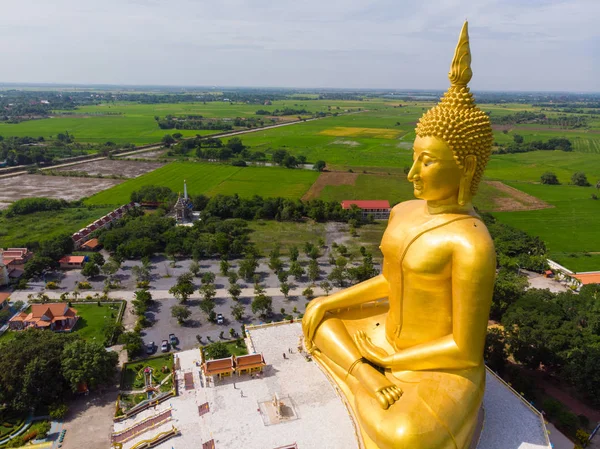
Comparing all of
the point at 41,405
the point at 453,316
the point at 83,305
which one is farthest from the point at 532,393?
the point at 83,305

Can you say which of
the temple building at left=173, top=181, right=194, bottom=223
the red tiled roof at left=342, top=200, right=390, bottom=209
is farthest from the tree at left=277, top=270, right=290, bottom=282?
the red tiled roof at left=342, top=200, right=390, bottom=209

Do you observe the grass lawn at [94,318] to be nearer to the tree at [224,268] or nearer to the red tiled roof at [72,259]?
the red tiled roof at [72,259]

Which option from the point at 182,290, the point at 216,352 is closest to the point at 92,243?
the point at 182,290

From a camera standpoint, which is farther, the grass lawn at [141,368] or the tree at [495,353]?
the tree at [495,353]

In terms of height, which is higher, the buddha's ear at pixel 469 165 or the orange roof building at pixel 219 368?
the buddha's ear at pixel 469 165

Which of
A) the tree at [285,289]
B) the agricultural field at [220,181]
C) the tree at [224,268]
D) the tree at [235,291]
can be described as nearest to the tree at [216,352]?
the tree at [235,291]

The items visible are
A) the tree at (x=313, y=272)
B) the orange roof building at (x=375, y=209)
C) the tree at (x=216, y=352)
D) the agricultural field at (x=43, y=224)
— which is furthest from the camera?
the orange roof building at (x=375, y=209)

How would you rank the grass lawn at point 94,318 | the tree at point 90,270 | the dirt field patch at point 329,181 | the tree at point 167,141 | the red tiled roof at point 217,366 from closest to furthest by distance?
1. the red tiled roof at point 217,366
2. the grass lawn at point 94,318
3. the tree at point 90,270
4. the dirt field patch at point 329,181
5. the tree at point 167,141

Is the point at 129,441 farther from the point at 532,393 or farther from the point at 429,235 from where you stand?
the point at 532,393
